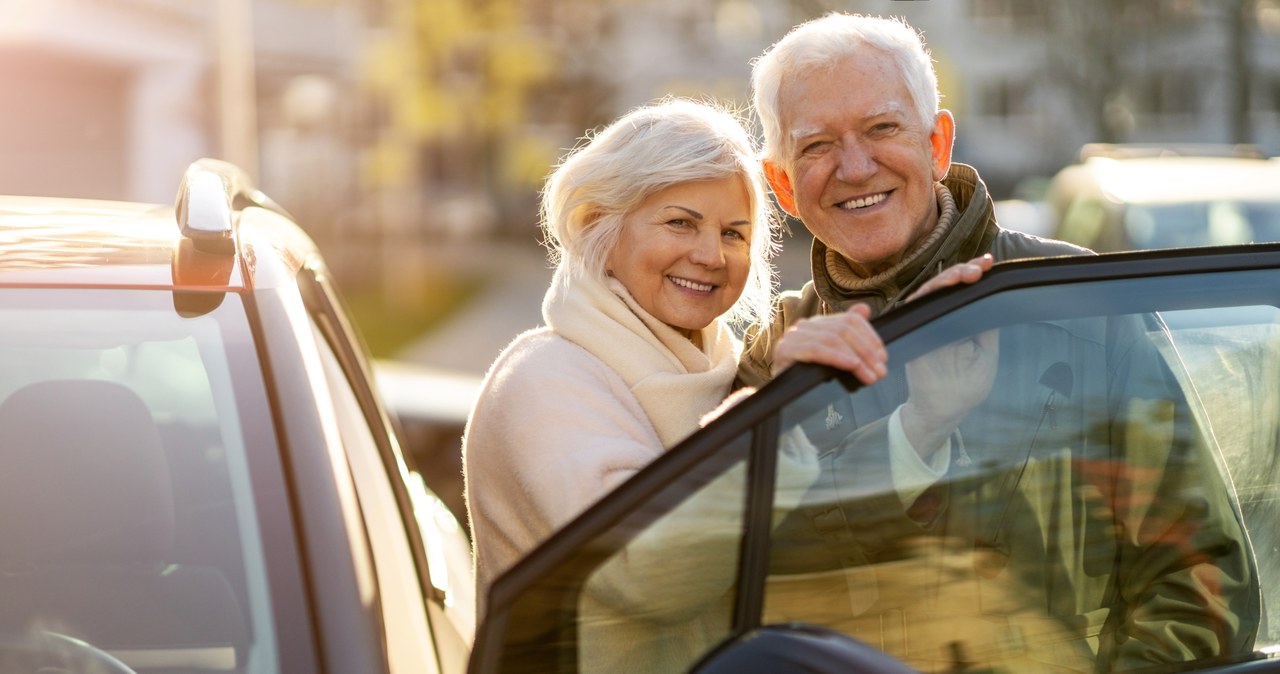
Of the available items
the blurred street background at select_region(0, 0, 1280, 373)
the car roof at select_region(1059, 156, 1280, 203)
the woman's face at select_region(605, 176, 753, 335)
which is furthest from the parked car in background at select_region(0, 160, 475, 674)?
the blurred street background at select_region(0, 0, 1280, 373)

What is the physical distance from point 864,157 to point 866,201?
0.08 meters

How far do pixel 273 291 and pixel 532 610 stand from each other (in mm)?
808

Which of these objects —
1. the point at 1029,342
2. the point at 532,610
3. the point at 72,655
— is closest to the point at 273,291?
the point at 72,655

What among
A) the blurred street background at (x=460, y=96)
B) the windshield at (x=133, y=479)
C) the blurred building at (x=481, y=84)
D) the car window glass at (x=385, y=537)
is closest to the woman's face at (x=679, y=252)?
the car window glass at (x=385, y=537)

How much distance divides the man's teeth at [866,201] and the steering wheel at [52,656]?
1.40m

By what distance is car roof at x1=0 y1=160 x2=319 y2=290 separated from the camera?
2.26m

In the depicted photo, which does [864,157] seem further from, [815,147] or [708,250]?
[708,250]

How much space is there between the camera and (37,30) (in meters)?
16.1

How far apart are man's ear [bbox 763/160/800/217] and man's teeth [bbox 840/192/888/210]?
150mm

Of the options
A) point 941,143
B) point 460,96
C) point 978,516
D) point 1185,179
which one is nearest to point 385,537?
point 978,516

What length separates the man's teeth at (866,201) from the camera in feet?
8.70

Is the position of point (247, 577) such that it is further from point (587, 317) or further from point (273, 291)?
point (587, 317)

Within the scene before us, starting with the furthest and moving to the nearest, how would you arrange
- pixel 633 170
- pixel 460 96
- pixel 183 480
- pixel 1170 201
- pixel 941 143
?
pixel 460 96
pixel 1170 201
pixel 941 143
pixel 633 170
pixel 183 480

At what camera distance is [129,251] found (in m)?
2.39
